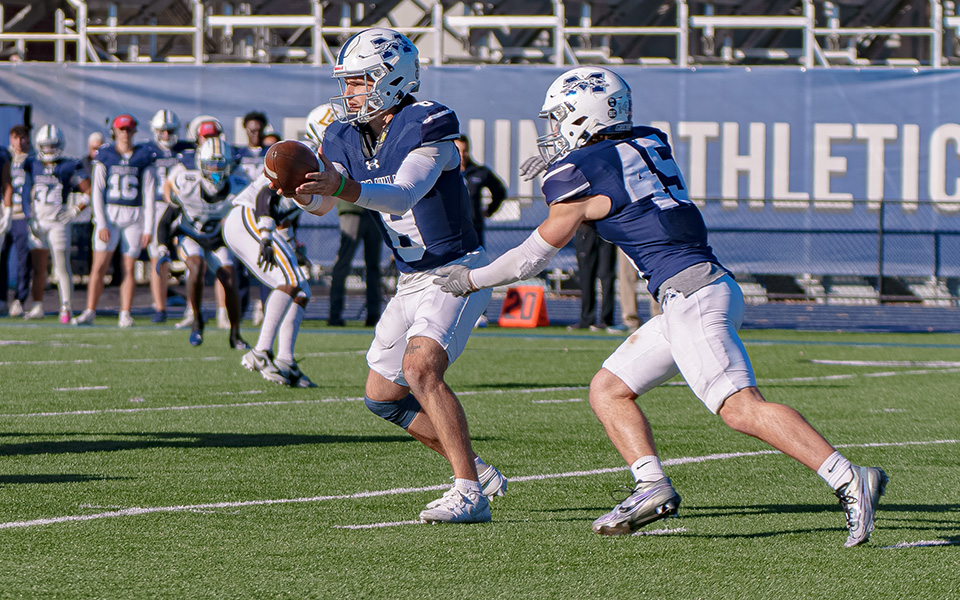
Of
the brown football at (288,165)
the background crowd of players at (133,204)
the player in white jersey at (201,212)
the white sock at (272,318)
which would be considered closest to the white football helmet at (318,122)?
the white sock at (272,318)

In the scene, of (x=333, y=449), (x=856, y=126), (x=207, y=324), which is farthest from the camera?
(x=856, y=126)

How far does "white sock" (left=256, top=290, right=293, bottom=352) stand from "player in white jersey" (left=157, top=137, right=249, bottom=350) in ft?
8.11

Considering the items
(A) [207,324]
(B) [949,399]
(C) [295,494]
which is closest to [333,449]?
(C) [295,494]

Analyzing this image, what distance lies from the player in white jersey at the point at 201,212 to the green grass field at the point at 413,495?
6.39ft

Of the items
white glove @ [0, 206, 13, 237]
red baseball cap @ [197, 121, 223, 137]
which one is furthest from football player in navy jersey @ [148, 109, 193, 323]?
white glove @ [0, 206, 13, 237]

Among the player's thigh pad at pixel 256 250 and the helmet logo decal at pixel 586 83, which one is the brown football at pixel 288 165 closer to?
the helmet logo decal at pixel 586 83

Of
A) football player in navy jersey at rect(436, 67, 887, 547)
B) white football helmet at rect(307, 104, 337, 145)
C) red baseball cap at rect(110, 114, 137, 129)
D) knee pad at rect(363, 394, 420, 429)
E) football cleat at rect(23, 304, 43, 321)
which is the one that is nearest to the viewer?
football player in navy jersey at rect(436, 67, 887, 547)

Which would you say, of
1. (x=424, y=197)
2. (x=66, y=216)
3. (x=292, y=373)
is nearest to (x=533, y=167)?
(x=424, y=197)

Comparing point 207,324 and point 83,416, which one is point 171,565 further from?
point 207,324

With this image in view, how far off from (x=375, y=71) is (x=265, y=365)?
4.62m

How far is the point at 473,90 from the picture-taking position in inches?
723

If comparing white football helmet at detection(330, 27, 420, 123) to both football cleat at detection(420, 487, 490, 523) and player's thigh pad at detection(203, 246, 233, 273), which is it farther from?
player's thigh pad at detection(203, 246, 233, 273)

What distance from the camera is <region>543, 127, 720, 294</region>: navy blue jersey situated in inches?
189

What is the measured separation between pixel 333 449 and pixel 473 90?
1204cm
